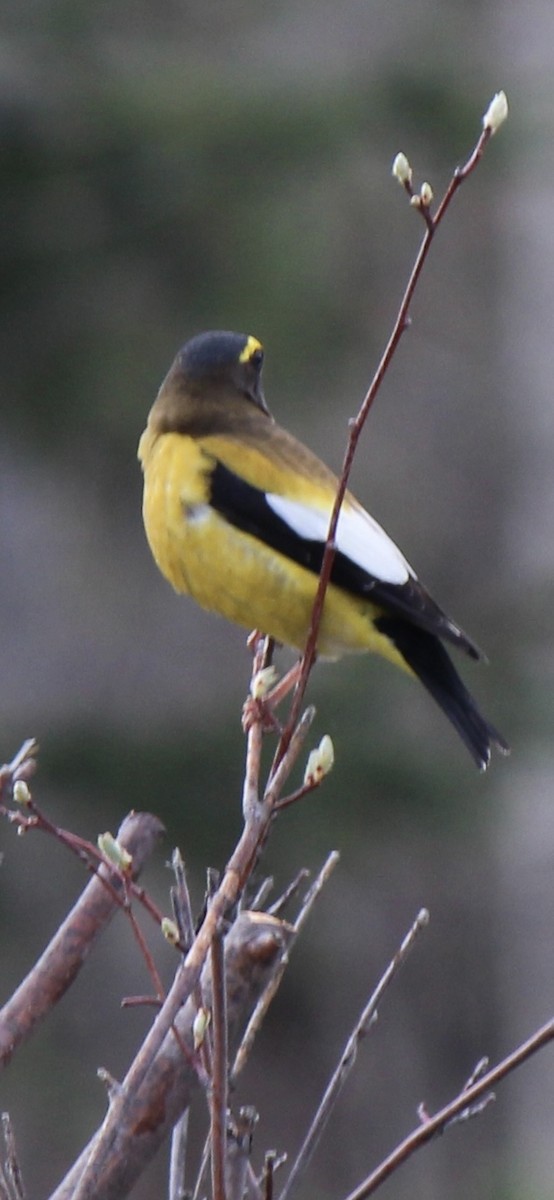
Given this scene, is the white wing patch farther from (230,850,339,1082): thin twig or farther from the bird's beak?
(230,850,339,1082): thin twig

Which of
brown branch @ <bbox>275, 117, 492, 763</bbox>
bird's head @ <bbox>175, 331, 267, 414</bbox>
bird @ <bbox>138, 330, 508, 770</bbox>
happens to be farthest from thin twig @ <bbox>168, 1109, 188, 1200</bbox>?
bird's head @ <bbox>175, 331, 267, 414</bbox>

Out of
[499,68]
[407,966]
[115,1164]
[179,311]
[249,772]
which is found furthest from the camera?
[407,966]

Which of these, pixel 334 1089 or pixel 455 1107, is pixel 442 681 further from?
pixel 455 1107

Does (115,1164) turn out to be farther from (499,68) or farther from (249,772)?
(499,68)

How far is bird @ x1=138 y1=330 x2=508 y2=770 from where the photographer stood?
2604mm

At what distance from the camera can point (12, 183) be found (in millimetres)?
5367

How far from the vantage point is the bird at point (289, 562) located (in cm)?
260

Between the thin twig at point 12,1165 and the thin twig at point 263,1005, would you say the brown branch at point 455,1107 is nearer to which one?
the thin twig at point 263,1005

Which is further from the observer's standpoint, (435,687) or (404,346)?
(404,346)

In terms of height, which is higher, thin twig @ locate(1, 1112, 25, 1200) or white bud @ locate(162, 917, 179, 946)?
white bud @ locate(162, 917, 179, 946)

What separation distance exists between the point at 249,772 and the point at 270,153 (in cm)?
422

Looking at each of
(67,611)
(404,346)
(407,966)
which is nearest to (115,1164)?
(67,611)

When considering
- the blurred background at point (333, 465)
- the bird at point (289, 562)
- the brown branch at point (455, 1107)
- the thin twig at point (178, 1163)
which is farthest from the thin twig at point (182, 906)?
the blurred background at point (333, 465)

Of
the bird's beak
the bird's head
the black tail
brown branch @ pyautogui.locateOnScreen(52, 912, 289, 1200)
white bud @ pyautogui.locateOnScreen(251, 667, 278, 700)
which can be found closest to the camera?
brown branch @ pyautogui.locateOnScreen(52, 912, 289, 1200)
